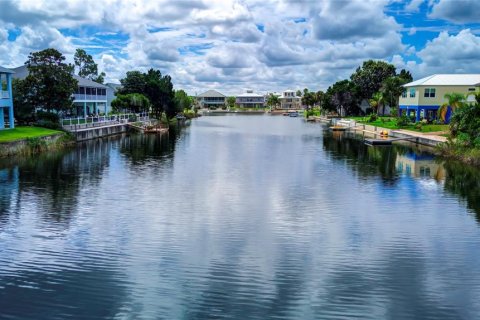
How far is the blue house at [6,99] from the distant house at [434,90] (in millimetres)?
56144

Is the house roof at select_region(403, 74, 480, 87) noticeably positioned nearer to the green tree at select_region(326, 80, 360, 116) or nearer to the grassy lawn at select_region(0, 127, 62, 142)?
the green tree at select_region(326, 80, 360, 116)

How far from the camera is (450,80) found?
243 ft

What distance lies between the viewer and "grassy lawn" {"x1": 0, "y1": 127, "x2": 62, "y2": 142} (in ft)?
142

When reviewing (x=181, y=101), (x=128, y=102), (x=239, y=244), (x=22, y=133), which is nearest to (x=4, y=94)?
(x=22, y=133)

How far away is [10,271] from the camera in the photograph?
1545cm

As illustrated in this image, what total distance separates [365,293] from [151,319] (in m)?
6.24

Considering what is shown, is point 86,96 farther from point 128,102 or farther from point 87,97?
point 128,102

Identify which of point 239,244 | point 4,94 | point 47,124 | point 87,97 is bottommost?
point 239,244

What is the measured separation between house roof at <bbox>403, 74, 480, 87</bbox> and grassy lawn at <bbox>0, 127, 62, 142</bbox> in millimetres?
55029

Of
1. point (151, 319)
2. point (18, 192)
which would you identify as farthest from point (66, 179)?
point (151, 319)

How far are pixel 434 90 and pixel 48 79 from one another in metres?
55.6

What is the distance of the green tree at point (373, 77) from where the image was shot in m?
111

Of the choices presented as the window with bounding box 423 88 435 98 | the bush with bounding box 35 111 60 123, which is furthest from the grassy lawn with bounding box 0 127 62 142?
the window with bounding box 423 88 435 98

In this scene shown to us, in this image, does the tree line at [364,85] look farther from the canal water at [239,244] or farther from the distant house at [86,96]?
the canal water at [239,244]
